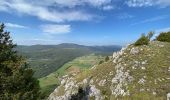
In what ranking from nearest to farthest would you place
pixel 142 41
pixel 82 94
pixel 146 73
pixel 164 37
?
pixel 146 73 → pixel 82 94 → pixel 142 41 → pixel 164 37

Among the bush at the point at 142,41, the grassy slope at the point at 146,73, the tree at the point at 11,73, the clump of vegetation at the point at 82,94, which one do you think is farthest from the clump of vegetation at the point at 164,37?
the tree at the point at 11,73

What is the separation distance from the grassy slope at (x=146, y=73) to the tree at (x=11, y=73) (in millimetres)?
9014

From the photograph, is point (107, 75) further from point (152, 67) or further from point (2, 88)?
point (2, 88)

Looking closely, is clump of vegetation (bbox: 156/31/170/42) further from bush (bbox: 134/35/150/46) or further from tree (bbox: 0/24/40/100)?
tree (bbox: 0/24/40/100)

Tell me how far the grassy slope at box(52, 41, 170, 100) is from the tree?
9.01 meters

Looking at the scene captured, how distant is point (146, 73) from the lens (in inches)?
1018

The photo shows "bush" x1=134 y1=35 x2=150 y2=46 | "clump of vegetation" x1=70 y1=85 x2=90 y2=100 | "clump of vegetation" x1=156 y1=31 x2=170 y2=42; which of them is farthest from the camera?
"clump of vegetation" x1=156 y1=31 x2=170 y2=42

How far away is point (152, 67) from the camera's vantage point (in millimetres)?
26594

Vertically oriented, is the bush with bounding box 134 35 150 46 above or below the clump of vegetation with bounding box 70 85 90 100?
above

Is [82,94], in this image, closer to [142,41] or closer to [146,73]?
[146,73]

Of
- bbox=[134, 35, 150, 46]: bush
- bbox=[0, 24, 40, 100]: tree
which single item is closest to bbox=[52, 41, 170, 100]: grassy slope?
bbox=[134, 35, 150, 46]: bush

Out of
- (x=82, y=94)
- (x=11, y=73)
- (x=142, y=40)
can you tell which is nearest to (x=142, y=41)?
(x=142, y=40)

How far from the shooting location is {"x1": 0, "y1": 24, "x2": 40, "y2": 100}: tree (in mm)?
22781

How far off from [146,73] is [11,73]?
15.2 m
